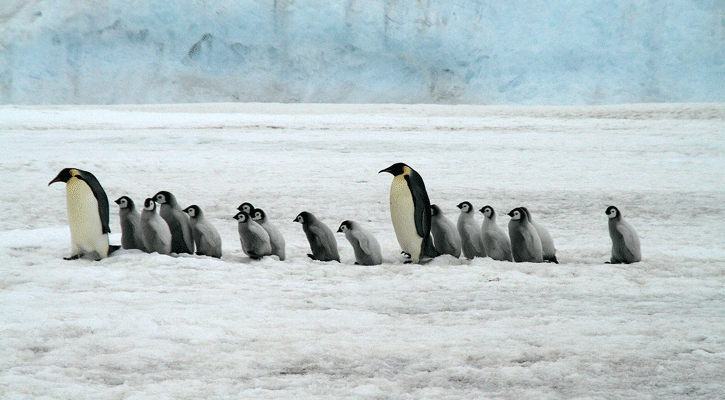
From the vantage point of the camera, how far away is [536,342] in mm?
2395

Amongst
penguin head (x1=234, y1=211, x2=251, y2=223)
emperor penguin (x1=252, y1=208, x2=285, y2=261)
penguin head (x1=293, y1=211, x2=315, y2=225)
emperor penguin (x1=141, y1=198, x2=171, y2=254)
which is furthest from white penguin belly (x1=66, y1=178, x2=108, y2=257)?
penguin head (x1=293, y1=211, x2=315, y2=225)

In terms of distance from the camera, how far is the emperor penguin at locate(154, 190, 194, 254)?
407 cm

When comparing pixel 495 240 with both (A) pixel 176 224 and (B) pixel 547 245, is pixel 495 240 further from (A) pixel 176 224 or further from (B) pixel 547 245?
(A) pixel 176 224

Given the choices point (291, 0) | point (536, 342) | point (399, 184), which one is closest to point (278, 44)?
point (291, 0)

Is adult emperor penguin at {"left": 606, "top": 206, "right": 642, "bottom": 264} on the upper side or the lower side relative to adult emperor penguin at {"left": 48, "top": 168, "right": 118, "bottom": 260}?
lower

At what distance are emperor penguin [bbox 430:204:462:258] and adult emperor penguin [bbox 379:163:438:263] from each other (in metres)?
0.06

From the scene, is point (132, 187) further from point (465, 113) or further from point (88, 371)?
point (465, 113)

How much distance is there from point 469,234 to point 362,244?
0.79m

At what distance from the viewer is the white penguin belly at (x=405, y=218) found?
14.2 ft

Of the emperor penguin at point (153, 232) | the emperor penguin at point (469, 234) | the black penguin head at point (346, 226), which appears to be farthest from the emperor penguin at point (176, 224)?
the emperor penguin at point (469, 234)

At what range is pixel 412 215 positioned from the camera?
171 inches

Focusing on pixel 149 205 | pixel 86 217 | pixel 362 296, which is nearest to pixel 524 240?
pixel 362 296

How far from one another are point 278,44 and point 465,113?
6.30 meters

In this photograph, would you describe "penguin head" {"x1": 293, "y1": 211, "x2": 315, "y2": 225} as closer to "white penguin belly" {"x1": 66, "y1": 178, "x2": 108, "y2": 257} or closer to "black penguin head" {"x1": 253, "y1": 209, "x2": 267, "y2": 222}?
"black penguin head" {"x1": 253, "y1": 209, "x2": 267, "y2": 222}
